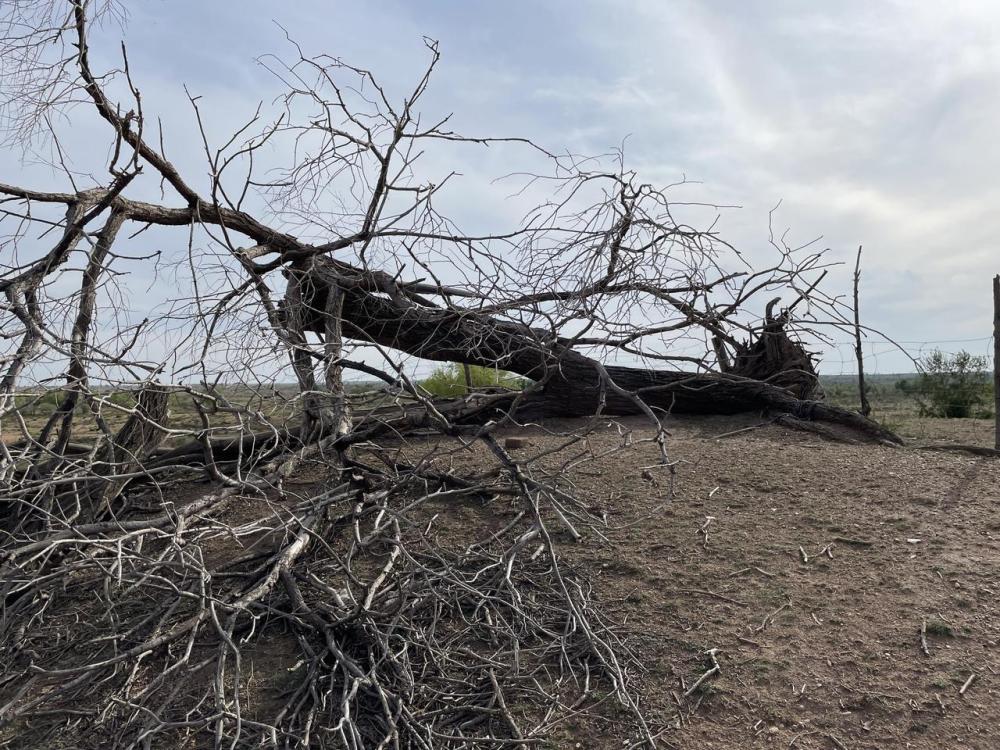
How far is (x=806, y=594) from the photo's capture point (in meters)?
4.17

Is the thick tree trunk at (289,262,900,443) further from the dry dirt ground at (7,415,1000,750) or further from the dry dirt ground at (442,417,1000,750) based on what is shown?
the dry dirt ground at (442,417,1000,750)

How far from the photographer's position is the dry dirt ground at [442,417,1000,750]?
338cm

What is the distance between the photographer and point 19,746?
361cm

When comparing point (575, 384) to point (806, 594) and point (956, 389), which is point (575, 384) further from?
point (956, 389)

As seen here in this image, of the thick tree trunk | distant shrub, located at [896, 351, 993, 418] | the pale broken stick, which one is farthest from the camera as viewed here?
distant shrub, located at [896, 351, 993, 418]

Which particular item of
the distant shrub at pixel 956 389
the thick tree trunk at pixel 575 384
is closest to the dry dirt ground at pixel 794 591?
the thick tree trunk at pixel 575 384

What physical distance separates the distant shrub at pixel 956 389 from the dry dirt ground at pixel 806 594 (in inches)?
266

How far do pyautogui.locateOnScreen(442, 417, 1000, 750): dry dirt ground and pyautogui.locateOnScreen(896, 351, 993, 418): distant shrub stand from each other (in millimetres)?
6769

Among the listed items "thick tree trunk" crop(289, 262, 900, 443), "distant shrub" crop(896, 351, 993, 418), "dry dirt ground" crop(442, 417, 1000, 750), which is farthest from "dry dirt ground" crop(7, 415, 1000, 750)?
"distant shrub" crop(896, 351, 993, 418)

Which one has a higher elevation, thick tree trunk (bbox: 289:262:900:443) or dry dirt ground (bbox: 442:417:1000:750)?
thick tree trunk (bbox: 289:262:900:443)

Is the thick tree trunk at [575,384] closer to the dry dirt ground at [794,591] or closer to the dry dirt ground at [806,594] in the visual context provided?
the dry dirt ground at [794,591]

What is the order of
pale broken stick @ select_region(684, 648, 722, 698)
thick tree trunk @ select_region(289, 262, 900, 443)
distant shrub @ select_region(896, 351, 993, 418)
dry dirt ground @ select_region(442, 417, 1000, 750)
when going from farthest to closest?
distant shrub @ select_region(896, 351, 993, 418)
thick tree trunk @ select_region(289, 262, 900, 443)
pale broken stick @ select_region(684, 648, 722, 698)
dry dirt ground @ select_region(442, 417, 1000, 750)

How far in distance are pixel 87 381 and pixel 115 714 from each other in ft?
4.62

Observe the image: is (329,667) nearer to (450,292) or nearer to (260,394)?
(260,394)
